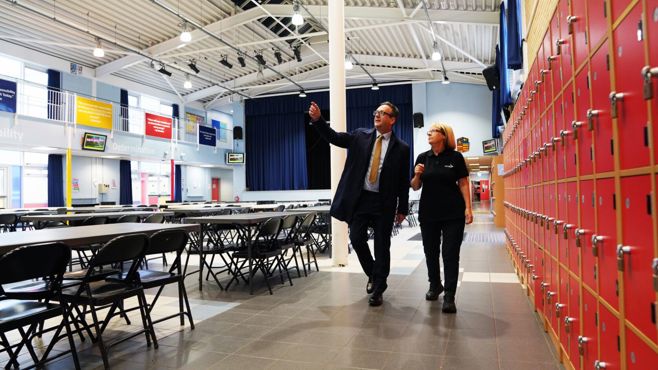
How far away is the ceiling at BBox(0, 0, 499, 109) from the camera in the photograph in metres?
10.3

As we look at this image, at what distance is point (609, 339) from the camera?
1.44 m

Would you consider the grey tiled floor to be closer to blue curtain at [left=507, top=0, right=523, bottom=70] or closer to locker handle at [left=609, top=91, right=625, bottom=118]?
locker handle at [left=609, top=91, right=625, bottom=118]

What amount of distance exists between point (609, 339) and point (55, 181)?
1516 cm

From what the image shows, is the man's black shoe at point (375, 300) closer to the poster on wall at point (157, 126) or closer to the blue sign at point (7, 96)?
the blue sign at point (7, 96)

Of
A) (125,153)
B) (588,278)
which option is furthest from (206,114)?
(588,278)

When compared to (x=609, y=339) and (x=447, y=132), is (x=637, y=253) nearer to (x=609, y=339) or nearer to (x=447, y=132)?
(x=609, y=339)

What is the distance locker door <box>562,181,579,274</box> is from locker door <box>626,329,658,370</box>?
59cm

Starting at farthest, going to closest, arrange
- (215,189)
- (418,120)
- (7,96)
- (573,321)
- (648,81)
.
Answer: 1. (215,189)
2. (418,120)
3. (7,96)
4. (573,321)
5. (648,81)

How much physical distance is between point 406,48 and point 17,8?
10.7 m

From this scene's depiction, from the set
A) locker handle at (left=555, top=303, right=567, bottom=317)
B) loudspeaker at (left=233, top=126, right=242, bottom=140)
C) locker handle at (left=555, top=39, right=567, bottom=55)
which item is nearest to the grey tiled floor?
locker handle at (left=555, top=303, right=567, bottom=317)

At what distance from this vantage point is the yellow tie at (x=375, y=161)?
344 centimetres

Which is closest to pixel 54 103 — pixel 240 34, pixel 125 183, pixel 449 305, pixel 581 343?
pixel 125 183

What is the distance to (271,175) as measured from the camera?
2002cm

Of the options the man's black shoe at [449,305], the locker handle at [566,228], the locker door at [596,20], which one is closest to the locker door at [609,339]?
the locker handle at [566,228]
